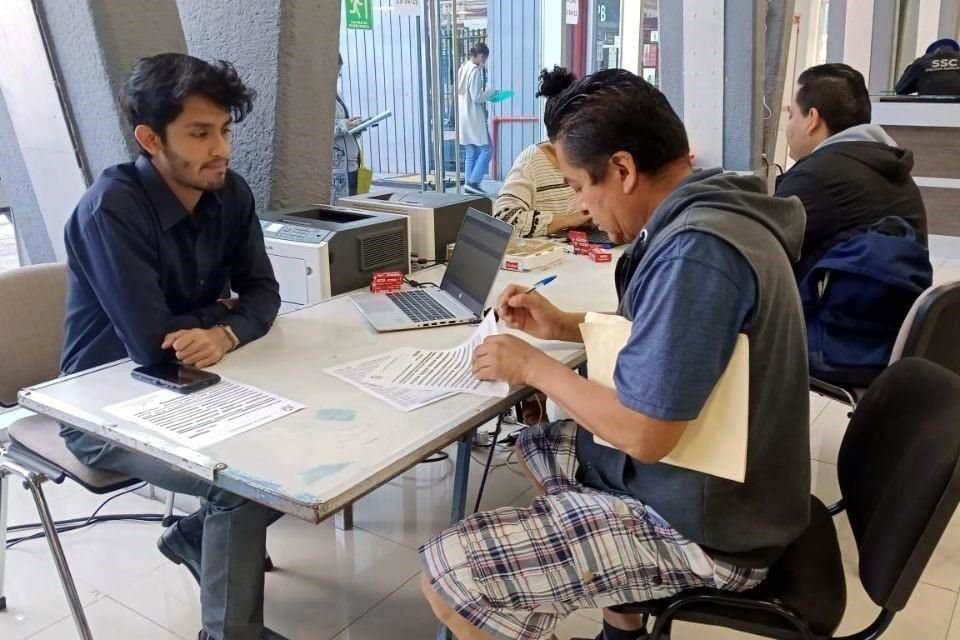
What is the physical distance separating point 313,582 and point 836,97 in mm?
2187

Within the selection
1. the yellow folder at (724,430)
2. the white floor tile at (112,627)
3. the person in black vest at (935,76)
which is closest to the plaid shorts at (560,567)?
the yellow folder at (724,430)

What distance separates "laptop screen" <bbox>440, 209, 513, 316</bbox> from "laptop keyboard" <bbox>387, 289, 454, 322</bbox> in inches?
2.5

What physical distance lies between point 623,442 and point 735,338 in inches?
8.5

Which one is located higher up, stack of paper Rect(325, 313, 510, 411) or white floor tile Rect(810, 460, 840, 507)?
stack of paper Rect(325, 313, 510, 411)

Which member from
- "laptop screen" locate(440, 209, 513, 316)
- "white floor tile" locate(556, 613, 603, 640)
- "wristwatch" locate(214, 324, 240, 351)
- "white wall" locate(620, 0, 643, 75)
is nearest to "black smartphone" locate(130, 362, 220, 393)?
"wristwatch" locate(214, 324, 240, 351)

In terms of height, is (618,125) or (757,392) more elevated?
(618,125)

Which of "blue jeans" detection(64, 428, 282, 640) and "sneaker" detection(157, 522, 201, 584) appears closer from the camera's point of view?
"blue jeans" detection(64, 428, 282, 640)

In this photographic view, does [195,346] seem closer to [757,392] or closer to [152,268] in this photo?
[152,268]

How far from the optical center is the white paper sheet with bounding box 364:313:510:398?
141cm

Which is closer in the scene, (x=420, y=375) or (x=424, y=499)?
(x=420, y=375)

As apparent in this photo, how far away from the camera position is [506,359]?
134 cm

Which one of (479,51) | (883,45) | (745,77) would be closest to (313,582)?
(745,77)

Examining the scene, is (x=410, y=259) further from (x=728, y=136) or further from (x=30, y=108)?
(x=728, y=136)

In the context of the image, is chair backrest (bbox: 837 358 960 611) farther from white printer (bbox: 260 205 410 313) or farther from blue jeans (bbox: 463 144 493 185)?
blue jeans (bbox: 463 144 493 185)
